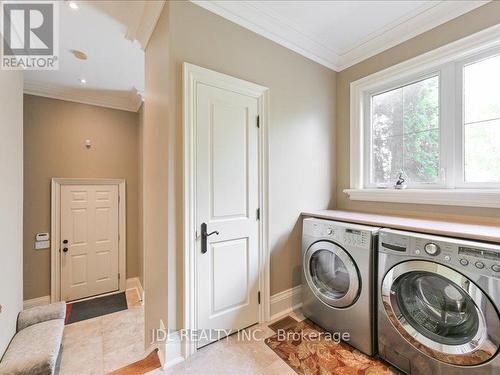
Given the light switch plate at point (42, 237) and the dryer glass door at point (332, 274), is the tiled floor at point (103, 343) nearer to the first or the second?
the light switch plate at point (42, 237)

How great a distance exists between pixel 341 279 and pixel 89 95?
4191mm

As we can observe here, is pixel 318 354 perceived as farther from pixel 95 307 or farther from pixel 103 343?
pixel 95 307

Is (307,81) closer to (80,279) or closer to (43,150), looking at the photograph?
(43,150)

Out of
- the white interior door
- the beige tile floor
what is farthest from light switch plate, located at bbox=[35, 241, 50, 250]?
the white interior door

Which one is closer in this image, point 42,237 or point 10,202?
point 10,202

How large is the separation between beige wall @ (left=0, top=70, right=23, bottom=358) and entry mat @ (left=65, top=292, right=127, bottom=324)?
0.90 meters

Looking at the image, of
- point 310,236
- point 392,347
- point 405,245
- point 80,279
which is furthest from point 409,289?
point 80,279

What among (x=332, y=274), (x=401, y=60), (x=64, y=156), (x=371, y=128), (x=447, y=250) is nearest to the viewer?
(x=447, y=250)

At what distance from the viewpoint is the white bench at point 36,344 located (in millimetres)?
1563

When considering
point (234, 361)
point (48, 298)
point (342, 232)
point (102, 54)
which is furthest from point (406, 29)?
point (48, 298)

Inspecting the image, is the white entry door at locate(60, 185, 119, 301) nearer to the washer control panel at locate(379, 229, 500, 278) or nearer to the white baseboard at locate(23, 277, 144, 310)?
the white baseboard at locate(23, 277, 144, 310)

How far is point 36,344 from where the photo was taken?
1.80m

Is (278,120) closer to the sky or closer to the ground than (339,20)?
closer to the ground

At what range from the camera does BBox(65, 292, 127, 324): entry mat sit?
300cm
